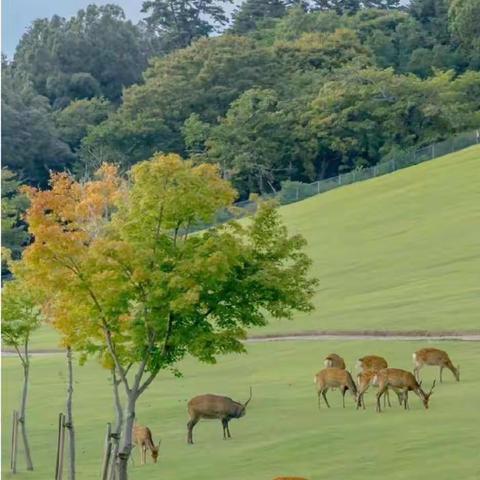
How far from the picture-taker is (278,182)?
8156 cm

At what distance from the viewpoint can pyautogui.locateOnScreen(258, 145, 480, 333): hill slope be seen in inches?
1656

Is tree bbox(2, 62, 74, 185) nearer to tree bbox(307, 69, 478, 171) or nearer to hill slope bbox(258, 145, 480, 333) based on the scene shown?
tree bbox(307, 69, 478, 171)

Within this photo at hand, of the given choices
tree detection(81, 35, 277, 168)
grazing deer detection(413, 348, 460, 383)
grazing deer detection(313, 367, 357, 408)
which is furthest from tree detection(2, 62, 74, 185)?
grazing deer detection(313, 367, 357, 408)

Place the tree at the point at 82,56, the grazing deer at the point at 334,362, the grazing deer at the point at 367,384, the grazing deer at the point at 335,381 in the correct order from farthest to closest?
the tree at the point at 82,56
the grazing deer at the point at 334,362
the grazing deer at the point at 335,381
the grazing deer at the point at 367,384

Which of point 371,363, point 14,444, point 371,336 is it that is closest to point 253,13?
point 371,336

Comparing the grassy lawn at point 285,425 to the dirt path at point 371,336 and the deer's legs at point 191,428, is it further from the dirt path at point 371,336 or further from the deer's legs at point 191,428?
the dirt path at point 371,336

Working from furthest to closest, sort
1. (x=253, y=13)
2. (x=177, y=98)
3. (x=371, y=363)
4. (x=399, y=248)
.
Answer: (x=253, y=13) < (x=177, y=98) < (x=399, y=248) < (x=371, y=363)

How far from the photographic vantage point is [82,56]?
11056 centimetres

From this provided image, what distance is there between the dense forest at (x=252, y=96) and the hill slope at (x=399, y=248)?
9807mm

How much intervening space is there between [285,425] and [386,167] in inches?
1955

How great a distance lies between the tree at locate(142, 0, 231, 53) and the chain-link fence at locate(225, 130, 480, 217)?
168 feet

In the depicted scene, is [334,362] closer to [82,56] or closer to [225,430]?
[225,430]

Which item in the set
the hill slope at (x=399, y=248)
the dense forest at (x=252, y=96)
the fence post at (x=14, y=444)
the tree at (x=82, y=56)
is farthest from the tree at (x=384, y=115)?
the fence post at (x=14, y=444)

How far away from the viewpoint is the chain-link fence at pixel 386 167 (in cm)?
7394
